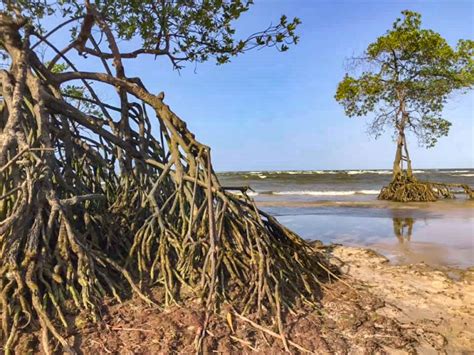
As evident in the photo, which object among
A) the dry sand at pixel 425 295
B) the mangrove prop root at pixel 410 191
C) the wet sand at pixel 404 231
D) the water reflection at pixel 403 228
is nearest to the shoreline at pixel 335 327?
the dry sand at pixel 425 295

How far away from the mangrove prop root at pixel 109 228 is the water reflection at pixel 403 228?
3.86 meters

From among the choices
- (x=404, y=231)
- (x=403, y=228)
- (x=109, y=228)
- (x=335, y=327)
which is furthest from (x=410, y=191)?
(x=109, y=228)

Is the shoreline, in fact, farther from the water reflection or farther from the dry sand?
the water reflection

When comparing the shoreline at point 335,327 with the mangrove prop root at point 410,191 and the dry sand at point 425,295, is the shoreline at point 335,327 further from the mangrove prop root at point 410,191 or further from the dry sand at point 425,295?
the mangrove prop root at point 410,191

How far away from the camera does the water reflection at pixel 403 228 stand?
23.6 ft

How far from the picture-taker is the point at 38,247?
2805 millimetres

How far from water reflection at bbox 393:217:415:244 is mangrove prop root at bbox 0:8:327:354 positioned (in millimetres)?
3856

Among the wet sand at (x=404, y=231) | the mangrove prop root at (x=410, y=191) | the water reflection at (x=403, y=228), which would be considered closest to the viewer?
the wet sand at (x=404, y=231)

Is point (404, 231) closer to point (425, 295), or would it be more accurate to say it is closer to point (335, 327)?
point (425, 295)

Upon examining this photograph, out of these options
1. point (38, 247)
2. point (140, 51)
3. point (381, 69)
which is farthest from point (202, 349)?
point (381, 69)

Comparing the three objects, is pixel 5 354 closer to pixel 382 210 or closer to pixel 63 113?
pixel 63 113

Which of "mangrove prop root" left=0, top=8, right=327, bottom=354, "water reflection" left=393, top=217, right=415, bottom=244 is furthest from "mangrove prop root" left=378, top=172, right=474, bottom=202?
"mangrove prop root" left=0, top=8, right=327, bottom=354

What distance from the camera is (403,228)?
846 centimetres

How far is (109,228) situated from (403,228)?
6.73 meters
